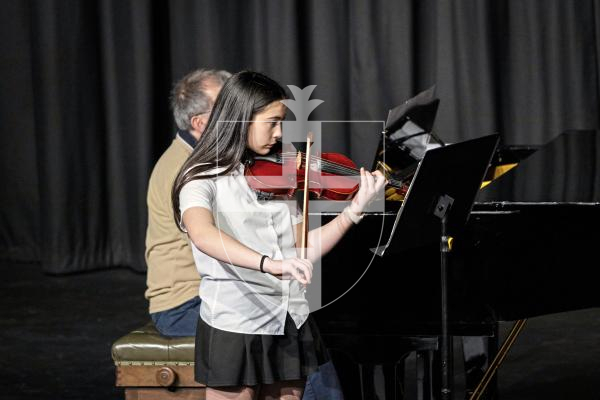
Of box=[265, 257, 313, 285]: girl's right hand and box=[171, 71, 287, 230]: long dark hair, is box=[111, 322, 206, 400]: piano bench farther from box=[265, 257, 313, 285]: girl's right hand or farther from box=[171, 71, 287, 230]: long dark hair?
box=[265, 257, 313, 285]: girl's right hand

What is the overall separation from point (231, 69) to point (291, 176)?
4188 millimetres

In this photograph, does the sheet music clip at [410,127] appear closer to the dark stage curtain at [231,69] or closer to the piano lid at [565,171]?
the piano lid at [565,171]

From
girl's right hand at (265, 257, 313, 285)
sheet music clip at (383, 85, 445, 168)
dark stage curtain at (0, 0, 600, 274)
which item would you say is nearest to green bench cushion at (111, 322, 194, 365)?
sheet music clip at (383, 85, 445, 168)

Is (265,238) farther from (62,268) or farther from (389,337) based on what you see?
(62,268)

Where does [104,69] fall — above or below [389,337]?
above

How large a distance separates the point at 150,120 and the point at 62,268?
3.70 feet

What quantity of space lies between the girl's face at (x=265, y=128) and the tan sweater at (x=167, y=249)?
1.06 m

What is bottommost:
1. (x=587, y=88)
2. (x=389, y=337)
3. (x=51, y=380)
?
(x=51, y=380)

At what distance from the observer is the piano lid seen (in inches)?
150

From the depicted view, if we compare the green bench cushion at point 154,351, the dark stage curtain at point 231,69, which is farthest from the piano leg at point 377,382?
the dark stage curtain at point 231,69

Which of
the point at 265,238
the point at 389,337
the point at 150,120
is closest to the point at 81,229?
the point at 150,120

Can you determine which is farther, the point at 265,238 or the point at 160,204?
the point at 160,204

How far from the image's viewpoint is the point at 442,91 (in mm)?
6090

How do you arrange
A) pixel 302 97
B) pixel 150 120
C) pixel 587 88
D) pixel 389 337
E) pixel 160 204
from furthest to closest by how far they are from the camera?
pixel 150 120
pixel 587 88
pixel 160 204
pixel 389 337
pixel 302 97
